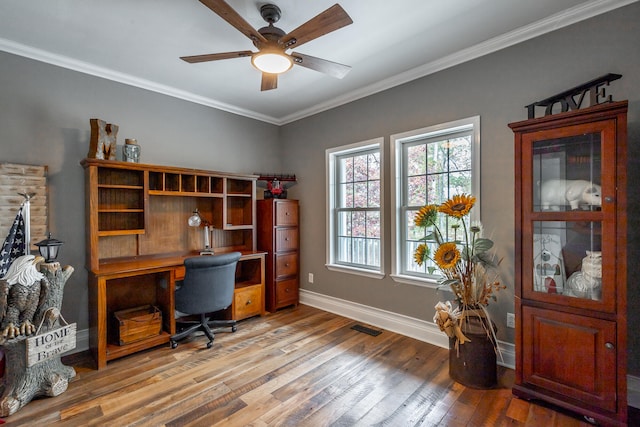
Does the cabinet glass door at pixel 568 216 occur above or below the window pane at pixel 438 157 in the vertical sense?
below

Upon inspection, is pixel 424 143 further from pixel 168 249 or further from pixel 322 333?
pixel 168 249

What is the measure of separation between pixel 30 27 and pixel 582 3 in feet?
13.2

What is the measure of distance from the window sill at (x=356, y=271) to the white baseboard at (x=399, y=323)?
0.37 meters

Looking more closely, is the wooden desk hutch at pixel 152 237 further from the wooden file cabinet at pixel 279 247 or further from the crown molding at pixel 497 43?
the crown molding at pixel 497 43

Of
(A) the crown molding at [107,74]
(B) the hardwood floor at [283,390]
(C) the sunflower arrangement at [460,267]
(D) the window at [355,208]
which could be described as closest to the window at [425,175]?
(D) the window at [355,208]

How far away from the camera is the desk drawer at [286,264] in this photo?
3.77 m

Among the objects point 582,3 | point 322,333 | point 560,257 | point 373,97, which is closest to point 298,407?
point 322,333

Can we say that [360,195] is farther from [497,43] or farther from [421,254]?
[497,43]

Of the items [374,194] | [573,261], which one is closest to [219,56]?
[374,194]

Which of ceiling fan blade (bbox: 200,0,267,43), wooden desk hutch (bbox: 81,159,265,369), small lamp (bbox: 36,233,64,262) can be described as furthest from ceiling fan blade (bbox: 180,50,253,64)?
small lamp (bbox: 36,233,64,262)

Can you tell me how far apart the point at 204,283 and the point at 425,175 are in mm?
2414

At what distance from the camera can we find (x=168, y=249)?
3.29m

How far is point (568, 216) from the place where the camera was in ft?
5.99

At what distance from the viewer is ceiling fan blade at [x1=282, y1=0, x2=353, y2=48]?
1.56m
